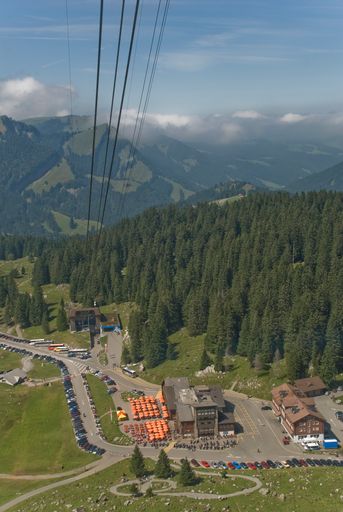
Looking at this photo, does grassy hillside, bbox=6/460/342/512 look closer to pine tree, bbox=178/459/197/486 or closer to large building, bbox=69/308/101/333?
pine tree, bbox=178/459/197/486

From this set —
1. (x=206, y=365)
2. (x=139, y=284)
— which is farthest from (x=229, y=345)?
(x=139, y=284)

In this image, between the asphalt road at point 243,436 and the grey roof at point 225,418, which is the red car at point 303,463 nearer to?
the asphalt road at point 243,436

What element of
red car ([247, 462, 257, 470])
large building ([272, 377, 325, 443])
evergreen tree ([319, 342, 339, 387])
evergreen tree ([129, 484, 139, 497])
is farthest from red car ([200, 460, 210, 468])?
evergreen tree ([319, 342, 339, 387])

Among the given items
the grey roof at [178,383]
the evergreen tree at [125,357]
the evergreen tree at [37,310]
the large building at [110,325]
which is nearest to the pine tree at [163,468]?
the grey roof at [178,383]

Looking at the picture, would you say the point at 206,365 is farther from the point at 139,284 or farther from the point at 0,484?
the point at 139,284

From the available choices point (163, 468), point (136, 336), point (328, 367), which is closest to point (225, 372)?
point (328, 367)
